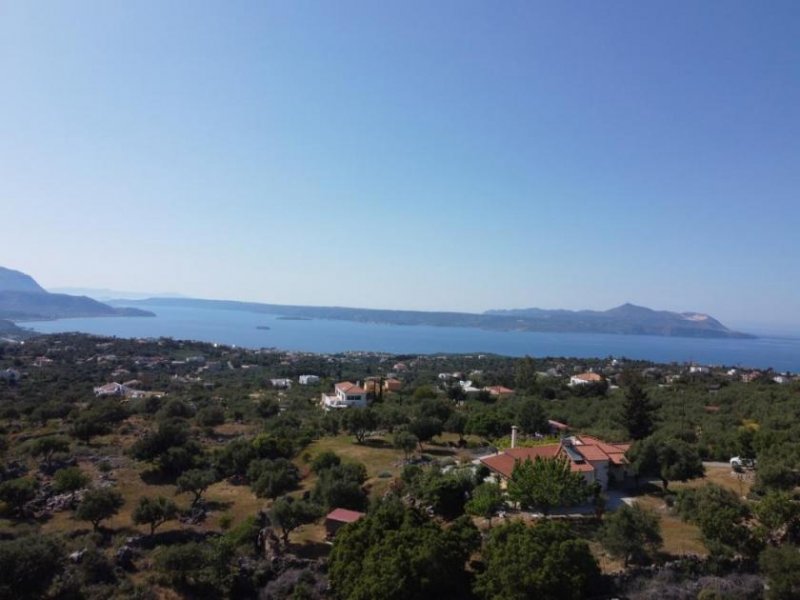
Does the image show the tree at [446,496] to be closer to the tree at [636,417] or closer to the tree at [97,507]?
the tree at [97,507]

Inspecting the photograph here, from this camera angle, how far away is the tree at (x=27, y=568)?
15500 millimetres

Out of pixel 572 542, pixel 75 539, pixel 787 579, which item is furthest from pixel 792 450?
pixel 75 539

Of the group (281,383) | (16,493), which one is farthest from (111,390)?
(16,493)

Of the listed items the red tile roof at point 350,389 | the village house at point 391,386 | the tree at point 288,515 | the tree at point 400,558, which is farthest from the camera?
the village house at point 391,386

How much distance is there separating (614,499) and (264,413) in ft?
106

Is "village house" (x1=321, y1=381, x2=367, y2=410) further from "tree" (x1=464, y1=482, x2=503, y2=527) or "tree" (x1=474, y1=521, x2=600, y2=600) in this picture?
"tree" (x1=474, y1=521, x2=600, y2=600)

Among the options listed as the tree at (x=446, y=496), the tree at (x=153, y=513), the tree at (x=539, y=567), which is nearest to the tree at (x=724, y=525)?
the tree at (x=539, y=567)

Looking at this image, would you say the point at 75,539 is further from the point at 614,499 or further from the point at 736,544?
the point at 736,544

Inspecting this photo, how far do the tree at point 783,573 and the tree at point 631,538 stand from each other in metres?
3.06

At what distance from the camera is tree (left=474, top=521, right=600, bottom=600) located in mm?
14391

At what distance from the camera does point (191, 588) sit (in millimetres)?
17641

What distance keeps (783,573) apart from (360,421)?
2493 cm

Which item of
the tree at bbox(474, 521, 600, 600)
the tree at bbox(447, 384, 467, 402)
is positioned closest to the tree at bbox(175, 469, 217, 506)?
the tree at bbox(474, 521, 600, 600)

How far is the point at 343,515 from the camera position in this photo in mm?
21547
